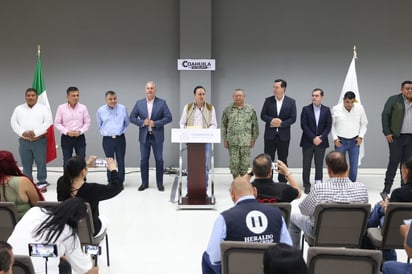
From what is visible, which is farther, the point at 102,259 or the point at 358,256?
the point at 102,259

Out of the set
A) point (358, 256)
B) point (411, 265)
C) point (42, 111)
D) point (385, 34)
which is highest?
point (385, 34)

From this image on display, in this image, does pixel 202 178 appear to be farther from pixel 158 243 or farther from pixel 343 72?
pixel 343 72

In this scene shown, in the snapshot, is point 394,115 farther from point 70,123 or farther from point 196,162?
point 70,123

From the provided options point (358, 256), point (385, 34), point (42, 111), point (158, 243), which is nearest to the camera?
point (358, 256)

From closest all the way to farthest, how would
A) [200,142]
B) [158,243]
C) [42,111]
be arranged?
1. [158,243]
2. [200,142]
3. [42,111]

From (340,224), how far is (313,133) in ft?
10.4

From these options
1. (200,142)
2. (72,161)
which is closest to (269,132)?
(200,142)

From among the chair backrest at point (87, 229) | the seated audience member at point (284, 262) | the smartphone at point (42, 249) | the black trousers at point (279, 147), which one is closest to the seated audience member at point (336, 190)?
the chair backrest at point (87, 229)

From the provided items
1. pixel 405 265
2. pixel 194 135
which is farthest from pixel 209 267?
pixel 194 135

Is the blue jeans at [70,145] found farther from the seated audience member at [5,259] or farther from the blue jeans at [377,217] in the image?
the seated audience member at [5,259]

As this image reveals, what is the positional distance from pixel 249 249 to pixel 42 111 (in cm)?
483

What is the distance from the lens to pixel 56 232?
2.44 m

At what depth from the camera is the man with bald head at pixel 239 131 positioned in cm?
631

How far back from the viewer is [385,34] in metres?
7.78
